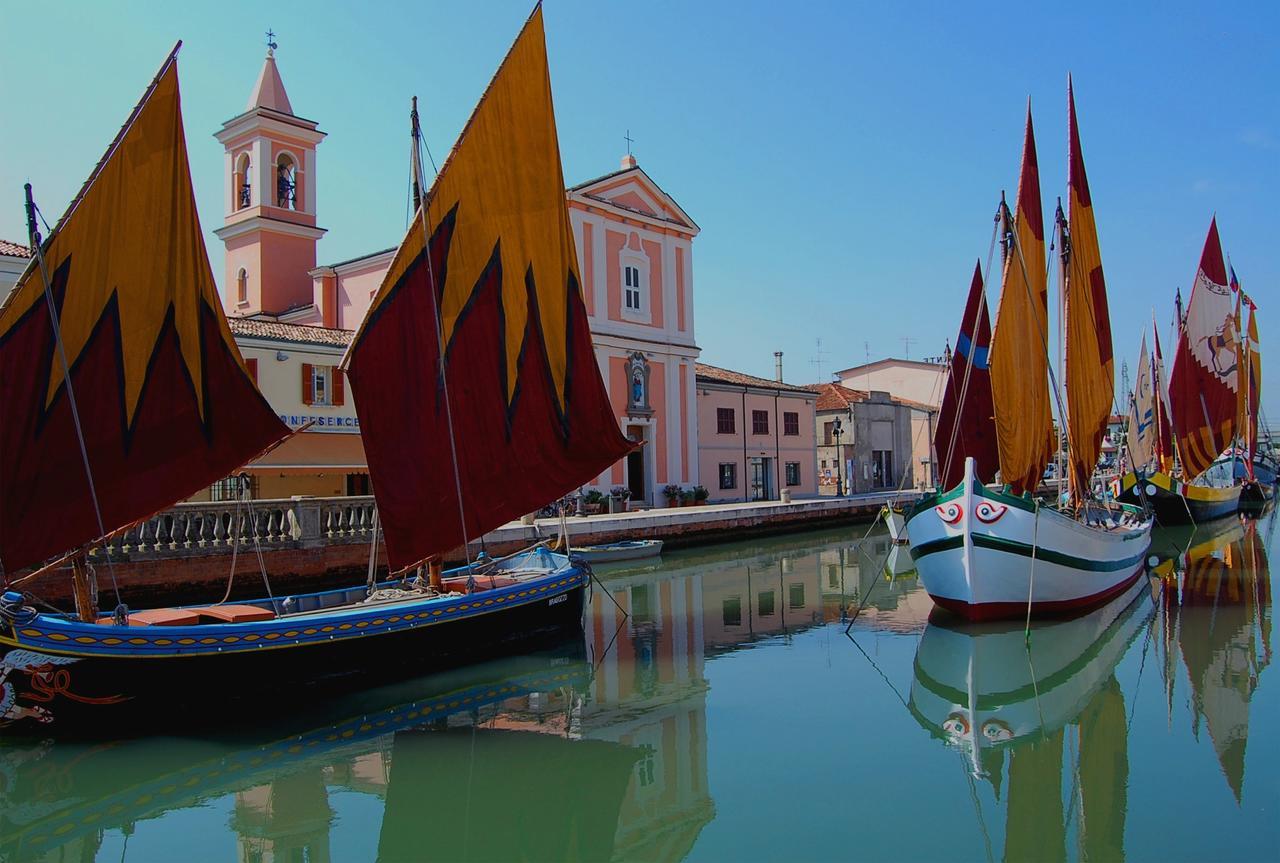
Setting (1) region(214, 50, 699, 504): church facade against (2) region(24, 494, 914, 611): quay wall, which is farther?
(1) region(214, 50, 699, 504): church facade

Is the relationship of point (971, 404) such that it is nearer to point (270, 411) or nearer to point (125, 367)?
point (270, 411)

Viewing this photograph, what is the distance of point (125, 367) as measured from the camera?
10734mm

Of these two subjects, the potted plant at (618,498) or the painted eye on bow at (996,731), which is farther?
the potted plant at (618,498)

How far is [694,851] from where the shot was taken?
23.7 feet

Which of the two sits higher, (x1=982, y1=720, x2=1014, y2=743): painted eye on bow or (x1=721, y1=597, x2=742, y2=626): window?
(x1=721, y1=597, x2=742, y2=626): window

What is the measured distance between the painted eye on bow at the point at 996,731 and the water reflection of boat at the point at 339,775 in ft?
11.9

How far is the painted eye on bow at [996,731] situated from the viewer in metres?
9.97

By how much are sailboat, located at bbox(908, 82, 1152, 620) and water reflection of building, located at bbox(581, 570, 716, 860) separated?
409cm

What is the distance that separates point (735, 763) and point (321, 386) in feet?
66.4

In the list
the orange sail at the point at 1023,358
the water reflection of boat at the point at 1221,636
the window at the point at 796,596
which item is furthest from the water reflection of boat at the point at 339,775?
the orange sail at the point at 1023,358

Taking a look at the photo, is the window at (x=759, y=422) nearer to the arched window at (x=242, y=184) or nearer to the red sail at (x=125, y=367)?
the arched window at (x=242, y=184)

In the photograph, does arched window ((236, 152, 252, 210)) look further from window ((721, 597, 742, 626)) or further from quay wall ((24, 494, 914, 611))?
window ((721, 597, 742, 626))

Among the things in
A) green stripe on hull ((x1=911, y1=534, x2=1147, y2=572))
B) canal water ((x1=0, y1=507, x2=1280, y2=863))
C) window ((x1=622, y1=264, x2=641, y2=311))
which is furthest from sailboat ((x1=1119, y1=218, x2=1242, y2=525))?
canal water ((x1=0, y1=507, x2=1280, y2=863))

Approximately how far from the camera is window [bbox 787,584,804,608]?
60.8 ft
